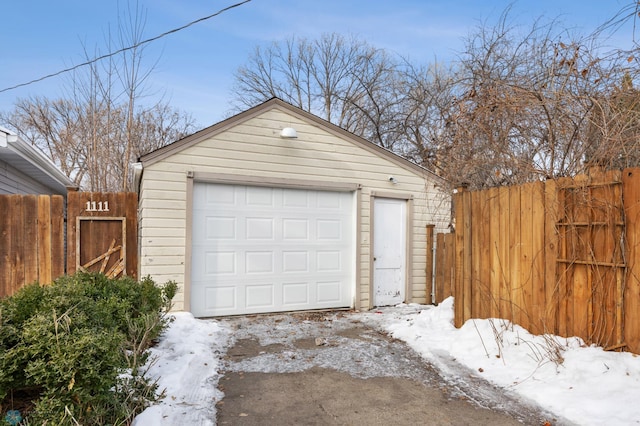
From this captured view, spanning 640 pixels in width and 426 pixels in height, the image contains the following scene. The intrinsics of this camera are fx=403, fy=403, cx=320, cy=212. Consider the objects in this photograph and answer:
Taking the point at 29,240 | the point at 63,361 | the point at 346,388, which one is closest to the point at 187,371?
the point at 346,388

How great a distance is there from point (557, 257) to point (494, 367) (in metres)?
1.27

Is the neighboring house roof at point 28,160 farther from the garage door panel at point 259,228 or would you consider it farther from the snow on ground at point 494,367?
the snow on ground at point 494,367

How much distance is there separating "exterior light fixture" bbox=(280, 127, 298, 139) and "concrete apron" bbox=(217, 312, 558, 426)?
3309 mm

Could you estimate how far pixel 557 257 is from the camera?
4.04 metres

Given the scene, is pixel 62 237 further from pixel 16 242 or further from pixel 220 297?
pixel 220 297

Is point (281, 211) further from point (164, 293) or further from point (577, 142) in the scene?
point (577, 142)

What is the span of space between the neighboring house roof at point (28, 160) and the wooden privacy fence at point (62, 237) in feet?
1.84

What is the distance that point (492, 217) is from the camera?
4.89 m

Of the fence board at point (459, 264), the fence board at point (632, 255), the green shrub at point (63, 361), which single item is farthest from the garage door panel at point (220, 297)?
the fence board at point (632, 255)

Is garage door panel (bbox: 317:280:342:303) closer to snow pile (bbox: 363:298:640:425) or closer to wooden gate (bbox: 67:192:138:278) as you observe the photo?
snow pile (bbox: 363:298:640:425)

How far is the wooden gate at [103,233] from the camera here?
249 inches

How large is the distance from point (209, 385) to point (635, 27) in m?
4.82

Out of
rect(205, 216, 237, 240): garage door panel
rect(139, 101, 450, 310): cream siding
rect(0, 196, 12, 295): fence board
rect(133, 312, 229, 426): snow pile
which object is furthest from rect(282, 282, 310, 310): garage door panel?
rect(0, 196, 12, 295): fence board

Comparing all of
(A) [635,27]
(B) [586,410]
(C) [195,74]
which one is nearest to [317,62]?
(C) [195,74]
